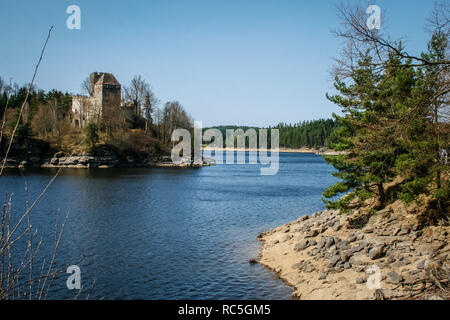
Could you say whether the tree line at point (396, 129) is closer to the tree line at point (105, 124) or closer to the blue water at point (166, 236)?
the blue water at point (166, 236)

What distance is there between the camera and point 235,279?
16141mm

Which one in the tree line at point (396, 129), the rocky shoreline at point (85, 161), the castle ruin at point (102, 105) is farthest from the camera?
the castle ruin at point (102, 105)

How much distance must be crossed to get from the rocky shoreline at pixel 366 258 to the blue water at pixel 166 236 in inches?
44.8

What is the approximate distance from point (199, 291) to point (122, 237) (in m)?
9.25

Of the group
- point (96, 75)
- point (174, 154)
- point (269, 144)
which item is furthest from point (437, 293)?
point (269, 144)

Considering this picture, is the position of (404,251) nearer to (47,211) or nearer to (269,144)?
(47,211)

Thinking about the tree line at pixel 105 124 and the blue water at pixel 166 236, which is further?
the tree line at pixel 105 124

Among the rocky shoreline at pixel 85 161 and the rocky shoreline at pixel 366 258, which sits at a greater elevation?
the rocky shoreline at pixel 85 161

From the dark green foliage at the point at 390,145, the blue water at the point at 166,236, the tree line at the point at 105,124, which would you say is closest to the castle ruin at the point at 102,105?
the tree line at the point at 105,124

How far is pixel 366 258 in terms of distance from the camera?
48.8ft

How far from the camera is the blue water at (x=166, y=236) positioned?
50.4 feet

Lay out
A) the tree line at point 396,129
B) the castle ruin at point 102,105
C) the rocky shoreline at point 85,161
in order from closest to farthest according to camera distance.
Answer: the tree line at point 396,129, the rocky shoreline at point 85,161, the castle ruin at point 102,105

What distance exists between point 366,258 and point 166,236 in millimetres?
12192
